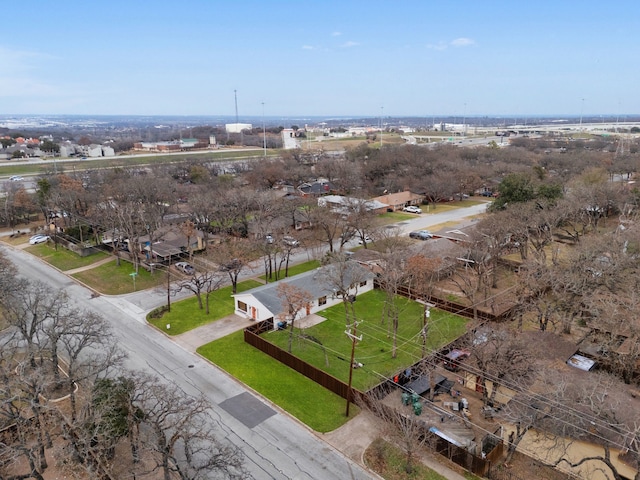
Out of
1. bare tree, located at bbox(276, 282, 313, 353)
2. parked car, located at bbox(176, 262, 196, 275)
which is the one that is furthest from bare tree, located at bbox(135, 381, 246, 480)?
parked car, located at bbox(176, 262, 196, 275)

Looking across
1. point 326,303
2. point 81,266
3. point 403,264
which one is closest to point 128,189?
point 81,266

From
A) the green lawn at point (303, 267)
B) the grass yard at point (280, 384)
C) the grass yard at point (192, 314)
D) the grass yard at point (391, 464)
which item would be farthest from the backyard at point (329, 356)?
the green lawn at point (303, 267)

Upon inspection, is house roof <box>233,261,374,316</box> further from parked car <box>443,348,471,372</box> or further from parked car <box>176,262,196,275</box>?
parked car <box>176,262,196,275</box>

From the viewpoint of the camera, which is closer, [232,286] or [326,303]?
[326,303]

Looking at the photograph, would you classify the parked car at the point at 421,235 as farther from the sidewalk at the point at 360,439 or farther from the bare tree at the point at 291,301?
the sidewalk at the point at 360,439

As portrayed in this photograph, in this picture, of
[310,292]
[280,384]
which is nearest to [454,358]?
[280,384]

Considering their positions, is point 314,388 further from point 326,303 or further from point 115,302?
point 115,302
